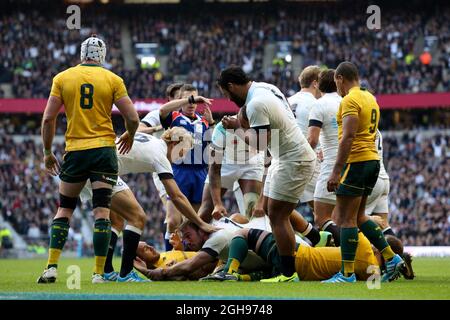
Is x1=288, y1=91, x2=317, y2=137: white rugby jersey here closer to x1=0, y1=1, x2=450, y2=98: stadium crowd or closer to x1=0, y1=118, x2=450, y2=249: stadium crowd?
x1=0, y1=118, x2=450, y2=249: stadium crowd

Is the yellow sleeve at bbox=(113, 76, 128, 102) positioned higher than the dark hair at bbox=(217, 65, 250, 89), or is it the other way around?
the dark hair at bbox=(217, 65, 250, 89)

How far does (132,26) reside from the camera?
43.4 m

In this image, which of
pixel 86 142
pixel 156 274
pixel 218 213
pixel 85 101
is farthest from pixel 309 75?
pixel 86 142

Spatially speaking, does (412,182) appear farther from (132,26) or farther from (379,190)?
(379,190)

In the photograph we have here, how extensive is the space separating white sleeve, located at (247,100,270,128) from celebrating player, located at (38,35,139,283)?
1250mm

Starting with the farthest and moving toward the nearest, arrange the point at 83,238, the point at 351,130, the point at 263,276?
the point at 83,238
the point at 263,276
the point at 351,130

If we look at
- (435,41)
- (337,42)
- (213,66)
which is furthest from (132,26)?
(435,41)

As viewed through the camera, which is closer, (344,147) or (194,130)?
(344,147)

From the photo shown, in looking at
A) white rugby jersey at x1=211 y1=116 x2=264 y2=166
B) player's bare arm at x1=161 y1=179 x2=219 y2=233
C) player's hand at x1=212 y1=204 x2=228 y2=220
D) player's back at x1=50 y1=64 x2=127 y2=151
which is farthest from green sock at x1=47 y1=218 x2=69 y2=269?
white rugby jersey at x1=211 y1=116 x2=264 y2=166

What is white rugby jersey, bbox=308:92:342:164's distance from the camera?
11.2m

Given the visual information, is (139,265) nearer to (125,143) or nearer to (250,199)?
(125,143)

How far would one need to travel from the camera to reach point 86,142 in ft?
31.4

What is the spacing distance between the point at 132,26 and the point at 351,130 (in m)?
35.1

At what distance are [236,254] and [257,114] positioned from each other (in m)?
1.63
